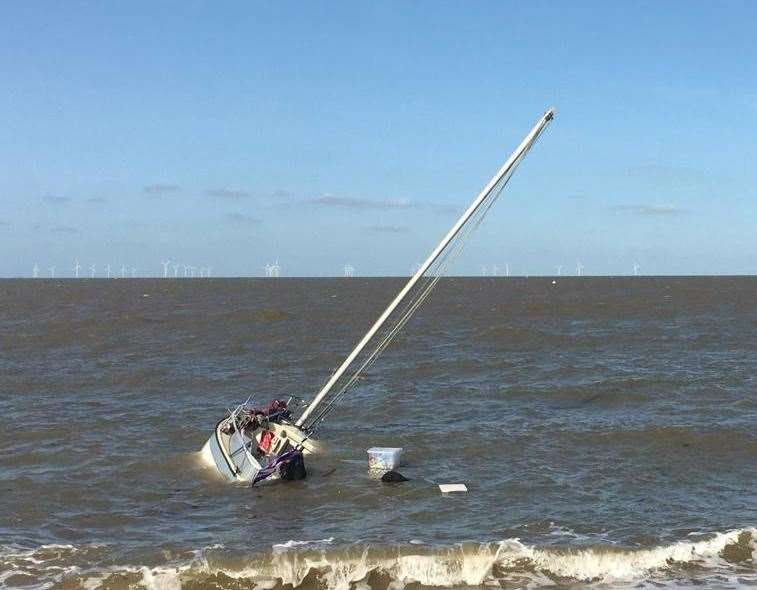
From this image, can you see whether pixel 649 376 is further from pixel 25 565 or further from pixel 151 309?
pixel 151 309

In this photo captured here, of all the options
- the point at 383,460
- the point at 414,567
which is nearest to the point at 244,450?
the point at 383,460

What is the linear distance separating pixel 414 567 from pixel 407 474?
6.94 metres

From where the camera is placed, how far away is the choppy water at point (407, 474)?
17.4m

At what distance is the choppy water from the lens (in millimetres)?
17391

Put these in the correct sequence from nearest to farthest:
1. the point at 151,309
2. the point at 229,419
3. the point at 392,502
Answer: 1. the point at 392,502
2. the point at 229,419
3. the point at 151,309

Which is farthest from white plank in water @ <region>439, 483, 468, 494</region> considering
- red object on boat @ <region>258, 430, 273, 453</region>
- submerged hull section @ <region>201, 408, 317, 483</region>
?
red object on boat @ <region>258, 430, 273, 453</region>

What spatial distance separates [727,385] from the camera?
3838cm

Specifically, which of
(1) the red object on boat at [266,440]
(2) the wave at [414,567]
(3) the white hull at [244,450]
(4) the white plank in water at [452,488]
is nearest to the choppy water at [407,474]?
(2) the wave at [414,567]

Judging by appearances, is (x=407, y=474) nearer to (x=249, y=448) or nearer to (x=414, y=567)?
(x=249, y=448)

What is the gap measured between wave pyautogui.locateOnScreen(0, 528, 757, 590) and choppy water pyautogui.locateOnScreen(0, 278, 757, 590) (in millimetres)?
48

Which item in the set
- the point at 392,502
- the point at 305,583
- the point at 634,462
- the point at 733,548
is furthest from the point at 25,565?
the point at 634,462

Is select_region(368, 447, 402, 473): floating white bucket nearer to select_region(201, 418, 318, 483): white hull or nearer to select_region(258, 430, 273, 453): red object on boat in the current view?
select_region(201, 418, 318, 483): white hull

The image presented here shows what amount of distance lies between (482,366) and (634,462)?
20.6m

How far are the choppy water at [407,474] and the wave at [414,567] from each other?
0.05m
